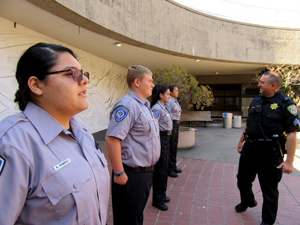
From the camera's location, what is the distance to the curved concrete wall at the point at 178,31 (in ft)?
17.1

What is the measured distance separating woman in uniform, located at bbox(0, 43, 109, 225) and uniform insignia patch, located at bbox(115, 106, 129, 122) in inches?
31.9

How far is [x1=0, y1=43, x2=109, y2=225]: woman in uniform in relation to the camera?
32.0 inches

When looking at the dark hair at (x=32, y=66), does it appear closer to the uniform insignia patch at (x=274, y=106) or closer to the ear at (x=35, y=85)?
the ear at (x=35, y=85)

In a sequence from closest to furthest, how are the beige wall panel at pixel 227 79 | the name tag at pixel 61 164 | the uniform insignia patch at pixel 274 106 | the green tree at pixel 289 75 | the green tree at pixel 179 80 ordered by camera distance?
the name tag at pixel 61 164 < the uniform insignia patch at pixel 274 106 < the green tree at pixel 179 80 < the green tree at pixel 289 75 < the beige wall panel at pixel 227 79

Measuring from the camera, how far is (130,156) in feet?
6.77

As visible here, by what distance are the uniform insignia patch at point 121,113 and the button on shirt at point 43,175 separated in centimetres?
94

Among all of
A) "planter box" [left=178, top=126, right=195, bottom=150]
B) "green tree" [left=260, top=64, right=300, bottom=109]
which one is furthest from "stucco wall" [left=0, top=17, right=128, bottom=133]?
"green tree" [left=260, top=64, right=300, bottom=109]

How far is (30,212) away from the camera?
0.85 m

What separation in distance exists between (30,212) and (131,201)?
4.23ft

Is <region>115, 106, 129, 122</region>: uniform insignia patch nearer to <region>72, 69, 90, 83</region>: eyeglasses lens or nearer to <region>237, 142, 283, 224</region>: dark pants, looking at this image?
<region>72, 69, 90, 83</region>: eyeglasses lens

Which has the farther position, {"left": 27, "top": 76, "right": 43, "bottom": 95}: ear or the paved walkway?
the paved walkway

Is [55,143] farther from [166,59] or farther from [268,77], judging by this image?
[166,59]

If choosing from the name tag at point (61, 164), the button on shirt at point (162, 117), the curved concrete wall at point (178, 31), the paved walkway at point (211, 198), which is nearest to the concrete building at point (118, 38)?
the curved concrete wall at point (178, 31)

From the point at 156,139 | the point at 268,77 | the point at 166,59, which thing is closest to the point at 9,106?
the point at 156,139
